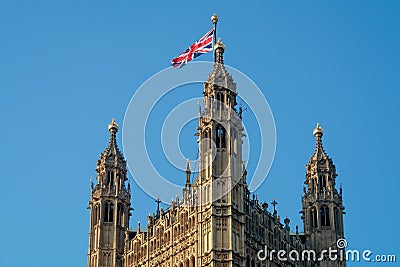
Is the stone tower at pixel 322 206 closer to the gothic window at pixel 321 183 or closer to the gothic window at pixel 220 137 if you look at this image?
the gothic window at pixel 321 183

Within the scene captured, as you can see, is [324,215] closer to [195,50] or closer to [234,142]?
[234,142]

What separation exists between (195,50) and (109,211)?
1723cm

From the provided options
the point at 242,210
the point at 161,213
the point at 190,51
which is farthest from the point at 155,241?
the point at 190,51

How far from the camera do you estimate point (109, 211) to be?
114250 mm

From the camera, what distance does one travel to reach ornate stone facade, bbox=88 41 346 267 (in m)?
100

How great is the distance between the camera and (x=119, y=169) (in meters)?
116

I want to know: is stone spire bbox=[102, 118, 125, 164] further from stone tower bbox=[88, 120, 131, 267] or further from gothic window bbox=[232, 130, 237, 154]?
gothic window bbox=[232, 130, 237, 154]

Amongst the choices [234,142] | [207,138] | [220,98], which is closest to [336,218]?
[234,142]

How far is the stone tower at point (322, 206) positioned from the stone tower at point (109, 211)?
16505mm

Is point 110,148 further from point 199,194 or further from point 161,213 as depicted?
point 199,194

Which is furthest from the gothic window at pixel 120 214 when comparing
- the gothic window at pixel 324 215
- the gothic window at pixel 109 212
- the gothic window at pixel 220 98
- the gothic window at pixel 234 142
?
the gothic window at pixel 324 215

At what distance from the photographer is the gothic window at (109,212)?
11388 cm

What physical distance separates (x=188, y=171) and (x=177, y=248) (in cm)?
759

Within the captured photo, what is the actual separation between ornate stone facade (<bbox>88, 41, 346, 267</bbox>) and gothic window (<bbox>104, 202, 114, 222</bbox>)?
0.29 ft
